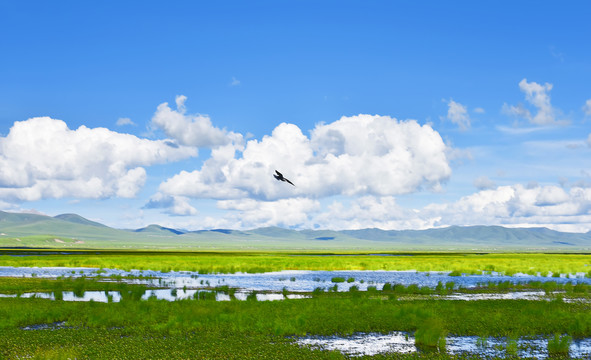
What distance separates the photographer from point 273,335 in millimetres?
27312

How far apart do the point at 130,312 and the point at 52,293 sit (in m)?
15.2

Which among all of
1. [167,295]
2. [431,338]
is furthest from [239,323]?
[167,295]

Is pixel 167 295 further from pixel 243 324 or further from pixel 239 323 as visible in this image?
pixel 243 324

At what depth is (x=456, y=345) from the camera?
2572 cm

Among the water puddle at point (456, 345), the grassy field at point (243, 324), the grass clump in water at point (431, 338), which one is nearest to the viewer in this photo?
the grassy field at point (243, 324)

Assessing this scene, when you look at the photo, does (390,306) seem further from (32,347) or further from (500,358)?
(32,347)

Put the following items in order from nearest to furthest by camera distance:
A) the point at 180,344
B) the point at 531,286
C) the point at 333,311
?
the point at 180,344
the point at 333,311
the point at 531,286

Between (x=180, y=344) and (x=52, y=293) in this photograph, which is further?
(x=52, y=293)

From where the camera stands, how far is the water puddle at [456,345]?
941 inches

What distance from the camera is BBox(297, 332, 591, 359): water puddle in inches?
941

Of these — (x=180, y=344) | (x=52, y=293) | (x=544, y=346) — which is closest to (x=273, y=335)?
(x=180, y=344)

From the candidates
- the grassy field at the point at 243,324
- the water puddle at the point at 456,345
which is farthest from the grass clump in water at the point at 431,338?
the water puddle at the point at 456,345

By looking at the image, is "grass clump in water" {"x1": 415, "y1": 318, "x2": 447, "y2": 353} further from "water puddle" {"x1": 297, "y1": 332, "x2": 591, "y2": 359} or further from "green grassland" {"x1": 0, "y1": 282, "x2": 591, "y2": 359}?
"water puddle" {"x1": 297, "y1": 332, "x2": 591, "y2": 359}

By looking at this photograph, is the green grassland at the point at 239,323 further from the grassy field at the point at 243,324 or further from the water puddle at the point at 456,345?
the water puddle at the point at 456,345
